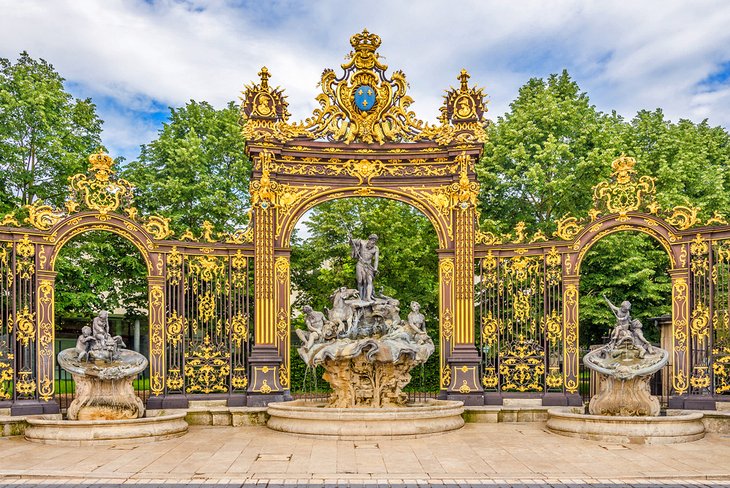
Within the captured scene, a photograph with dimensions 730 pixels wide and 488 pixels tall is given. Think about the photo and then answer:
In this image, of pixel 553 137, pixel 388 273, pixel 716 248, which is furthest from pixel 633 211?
pixel 388 273

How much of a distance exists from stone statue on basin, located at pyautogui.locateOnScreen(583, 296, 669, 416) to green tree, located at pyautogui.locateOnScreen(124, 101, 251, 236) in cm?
1195

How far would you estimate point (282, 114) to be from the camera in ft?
54.6

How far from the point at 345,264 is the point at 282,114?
7317 mm

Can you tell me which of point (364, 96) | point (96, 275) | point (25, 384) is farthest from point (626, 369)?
point (96, 275)

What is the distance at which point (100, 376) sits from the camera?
13.2 metres

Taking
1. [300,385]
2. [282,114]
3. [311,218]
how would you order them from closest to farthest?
[282,114], [300,385], [311,218]

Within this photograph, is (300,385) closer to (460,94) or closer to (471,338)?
(471,338)

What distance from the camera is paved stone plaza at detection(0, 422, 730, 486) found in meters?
9.59

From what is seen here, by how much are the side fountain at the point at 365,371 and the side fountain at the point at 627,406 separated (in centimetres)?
236

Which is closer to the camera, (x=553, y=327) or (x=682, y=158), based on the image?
(x=553, y=327)

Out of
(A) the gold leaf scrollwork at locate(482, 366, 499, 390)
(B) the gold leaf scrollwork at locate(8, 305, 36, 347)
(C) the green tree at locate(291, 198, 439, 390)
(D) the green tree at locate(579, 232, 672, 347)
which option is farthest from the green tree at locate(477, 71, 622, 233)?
(B) the gold leaf scrollwork at locate(8, 305, 36, 347)

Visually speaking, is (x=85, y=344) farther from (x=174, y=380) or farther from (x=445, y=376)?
(x=445, y=376)

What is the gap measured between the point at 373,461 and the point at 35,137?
46.5ft

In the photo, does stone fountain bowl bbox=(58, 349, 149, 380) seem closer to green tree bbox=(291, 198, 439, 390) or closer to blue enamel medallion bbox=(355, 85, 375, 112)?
blue enamel medallion bbox=(355, 85, 375, 112)
